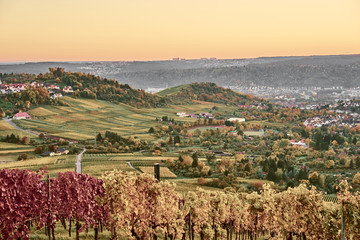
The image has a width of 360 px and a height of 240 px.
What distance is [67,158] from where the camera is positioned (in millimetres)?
86625

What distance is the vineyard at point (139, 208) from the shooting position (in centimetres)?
2591

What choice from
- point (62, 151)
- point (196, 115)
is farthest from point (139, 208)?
point (196, 115)

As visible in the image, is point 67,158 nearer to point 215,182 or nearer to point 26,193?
point 215,182

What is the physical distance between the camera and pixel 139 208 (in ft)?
89.7

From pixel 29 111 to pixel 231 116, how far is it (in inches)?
3684

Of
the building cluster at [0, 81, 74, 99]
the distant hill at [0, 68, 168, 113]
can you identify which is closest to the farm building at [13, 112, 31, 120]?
the distant hill at [0, 68, 168, 113]

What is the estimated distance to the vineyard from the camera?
85.0 ft

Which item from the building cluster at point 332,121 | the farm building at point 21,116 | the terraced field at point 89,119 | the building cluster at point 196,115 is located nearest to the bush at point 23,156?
the terraced field at point 89,119

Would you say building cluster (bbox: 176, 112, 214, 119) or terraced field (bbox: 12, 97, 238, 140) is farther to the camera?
building cluster (bbox: 176, 112, 214, 119)

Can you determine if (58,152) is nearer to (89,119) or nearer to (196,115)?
(89,119)

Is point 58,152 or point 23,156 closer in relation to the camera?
point 23,156

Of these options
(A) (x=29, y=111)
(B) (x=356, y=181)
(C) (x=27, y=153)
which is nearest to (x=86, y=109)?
(A) (x=29, y=111)

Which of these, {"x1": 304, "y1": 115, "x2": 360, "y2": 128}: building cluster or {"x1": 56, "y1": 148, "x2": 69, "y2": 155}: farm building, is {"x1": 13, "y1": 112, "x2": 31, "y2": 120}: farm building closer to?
{"x1": 56, "y1": 148, "x2": 69, "y2": 155}: farm building

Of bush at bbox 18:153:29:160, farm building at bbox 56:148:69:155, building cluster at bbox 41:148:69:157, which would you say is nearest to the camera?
bush at bbox 18:153:29:160
